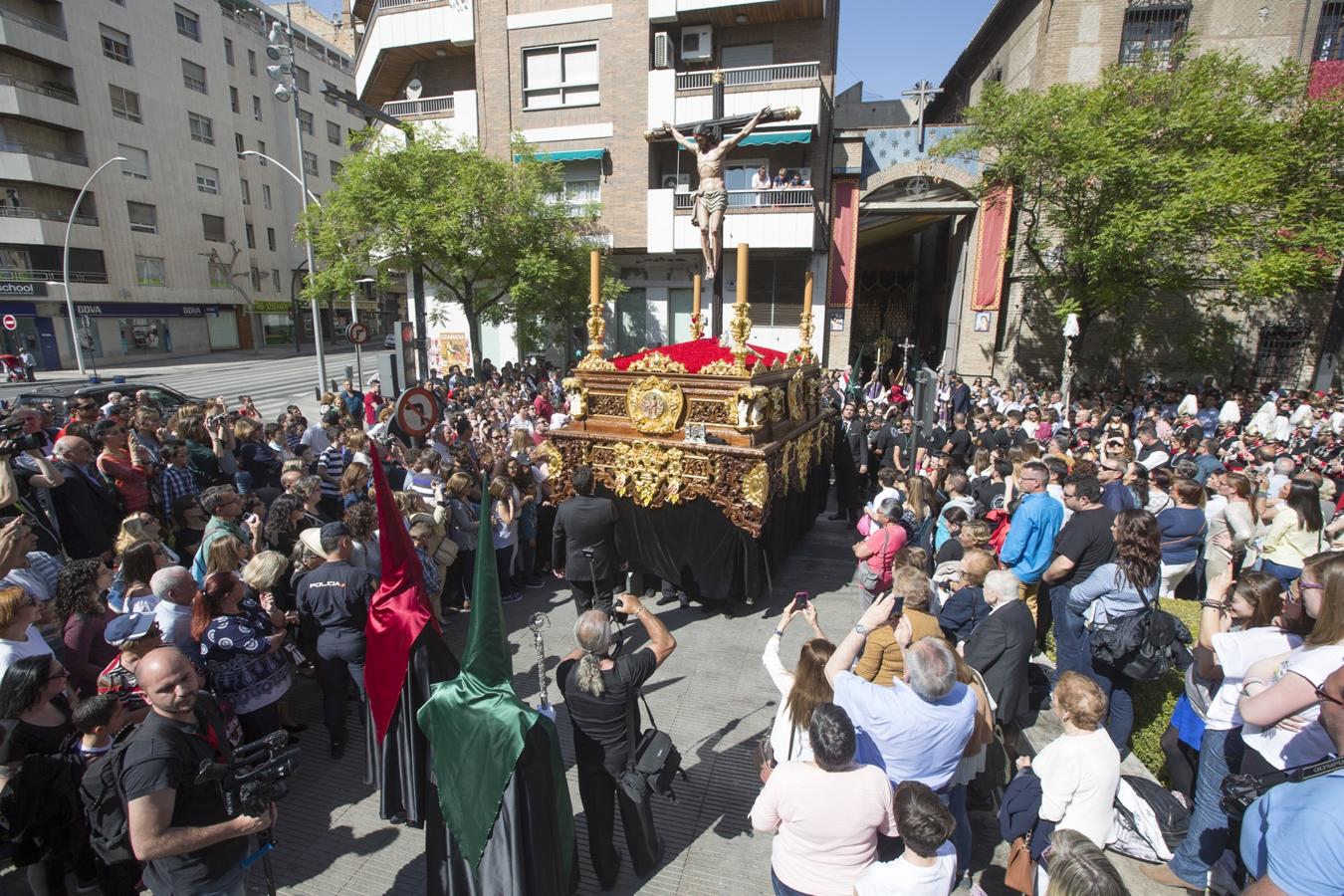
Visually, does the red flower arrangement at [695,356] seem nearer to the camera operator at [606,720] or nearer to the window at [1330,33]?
the camera operator at [606,720]

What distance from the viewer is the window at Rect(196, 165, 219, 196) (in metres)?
34.3

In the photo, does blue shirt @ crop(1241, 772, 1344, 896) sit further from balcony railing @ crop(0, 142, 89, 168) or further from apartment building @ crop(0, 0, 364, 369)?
balcony railing @ crop(0, 142, 89, 168)

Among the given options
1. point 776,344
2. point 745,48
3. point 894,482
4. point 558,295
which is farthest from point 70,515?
point 745,48

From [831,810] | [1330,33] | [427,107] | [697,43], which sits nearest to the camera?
[831,810]

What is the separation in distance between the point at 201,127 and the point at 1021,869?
1795 inches

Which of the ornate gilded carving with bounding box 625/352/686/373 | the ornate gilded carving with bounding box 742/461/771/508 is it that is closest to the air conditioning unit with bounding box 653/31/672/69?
the ornate gilded carving with bounding box 625/352/686/373

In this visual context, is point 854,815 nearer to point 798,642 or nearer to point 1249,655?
point 1249,655

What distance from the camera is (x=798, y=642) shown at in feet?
21.2

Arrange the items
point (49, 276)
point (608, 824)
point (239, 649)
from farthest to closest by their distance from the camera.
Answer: point (49, 276), point (239, 649), point (608, 824)

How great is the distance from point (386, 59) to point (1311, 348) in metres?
31.5

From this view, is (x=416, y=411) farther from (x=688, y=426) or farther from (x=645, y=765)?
(x=645, y=765)

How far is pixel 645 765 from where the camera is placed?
340 centimetres

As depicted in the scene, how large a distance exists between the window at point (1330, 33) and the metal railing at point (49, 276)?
4632 centimetres

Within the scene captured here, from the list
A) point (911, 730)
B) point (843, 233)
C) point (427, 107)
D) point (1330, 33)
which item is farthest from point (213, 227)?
point (1330, 33)
